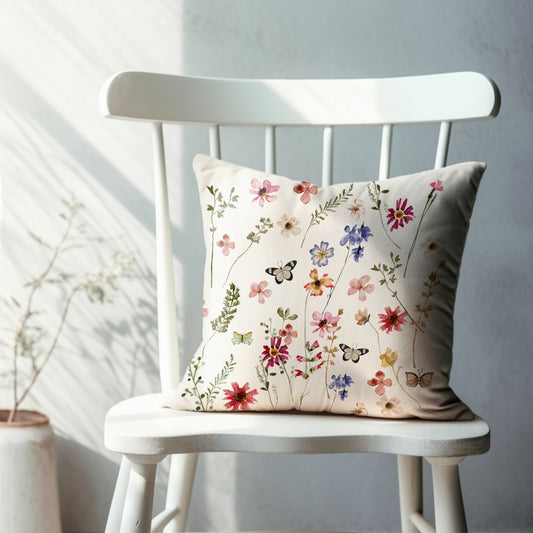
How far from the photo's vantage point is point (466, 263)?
1384mm

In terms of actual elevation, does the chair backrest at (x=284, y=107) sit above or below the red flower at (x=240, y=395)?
above

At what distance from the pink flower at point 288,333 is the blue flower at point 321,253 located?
84mm

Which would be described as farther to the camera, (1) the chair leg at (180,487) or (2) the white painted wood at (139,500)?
(1) the chair leg at (180,487)

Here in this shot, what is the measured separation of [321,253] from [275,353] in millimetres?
131

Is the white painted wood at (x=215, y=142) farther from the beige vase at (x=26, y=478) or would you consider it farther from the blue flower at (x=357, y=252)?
the beige vase at (x=26, y=478)

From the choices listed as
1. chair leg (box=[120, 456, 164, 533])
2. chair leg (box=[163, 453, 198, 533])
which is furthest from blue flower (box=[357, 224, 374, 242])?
chair leg (box=[163, 453, 198, 533])

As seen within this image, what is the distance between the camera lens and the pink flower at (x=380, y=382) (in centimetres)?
77

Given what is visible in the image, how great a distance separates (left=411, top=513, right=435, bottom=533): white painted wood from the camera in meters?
0.92

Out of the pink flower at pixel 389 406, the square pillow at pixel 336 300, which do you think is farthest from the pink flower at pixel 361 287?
the pink flower at pixel 389 406

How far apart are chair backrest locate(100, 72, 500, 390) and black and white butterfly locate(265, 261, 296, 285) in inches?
8.7

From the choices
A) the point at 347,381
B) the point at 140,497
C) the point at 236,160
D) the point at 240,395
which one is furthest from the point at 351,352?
the point at 236,160

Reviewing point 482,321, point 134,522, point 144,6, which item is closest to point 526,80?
point 482,321

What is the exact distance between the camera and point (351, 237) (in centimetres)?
82

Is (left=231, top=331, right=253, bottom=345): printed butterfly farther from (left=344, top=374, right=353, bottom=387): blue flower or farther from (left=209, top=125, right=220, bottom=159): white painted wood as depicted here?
(left=209, top=125, right=220, bottom=159): white painted wood
